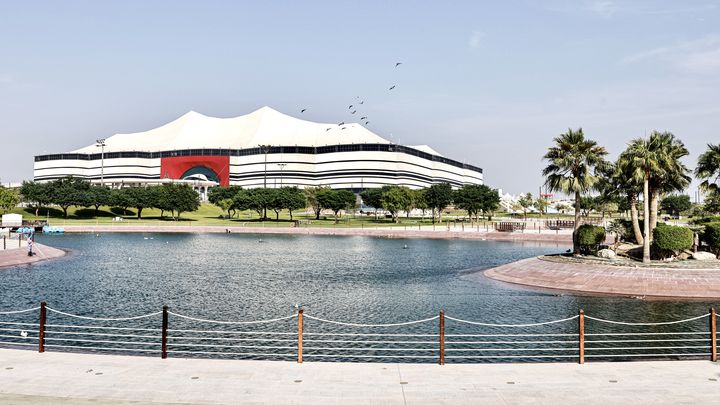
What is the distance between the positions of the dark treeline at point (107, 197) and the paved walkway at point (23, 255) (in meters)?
80.5

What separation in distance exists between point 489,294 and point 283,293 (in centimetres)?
1449

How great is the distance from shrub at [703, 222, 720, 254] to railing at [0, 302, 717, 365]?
56.2 ft

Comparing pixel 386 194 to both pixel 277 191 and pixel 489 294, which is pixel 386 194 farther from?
pixel 489 294

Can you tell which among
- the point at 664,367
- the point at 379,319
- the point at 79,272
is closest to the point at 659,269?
the point at 379,319

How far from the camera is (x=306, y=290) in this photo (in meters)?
41.0

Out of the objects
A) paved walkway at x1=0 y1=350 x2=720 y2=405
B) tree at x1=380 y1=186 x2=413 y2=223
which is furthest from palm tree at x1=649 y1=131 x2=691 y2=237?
tree at x1=380 y1=186 x2=413 y2=223

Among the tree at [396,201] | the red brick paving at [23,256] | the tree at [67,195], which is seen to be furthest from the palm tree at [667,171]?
the tree at [67,195]

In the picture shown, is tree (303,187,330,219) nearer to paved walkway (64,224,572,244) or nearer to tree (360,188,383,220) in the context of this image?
tree (360,188,383,220)

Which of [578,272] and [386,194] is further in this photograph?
[386,194]

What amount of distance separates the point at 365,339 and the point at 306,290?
53.3 ft

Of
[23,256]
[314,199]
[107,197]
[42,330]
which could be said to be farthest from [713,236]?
[107,197]

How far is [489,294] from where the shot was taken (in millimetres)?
37719

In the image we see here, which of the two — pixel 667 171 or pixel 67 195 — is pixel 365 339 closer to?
pixel 667 171

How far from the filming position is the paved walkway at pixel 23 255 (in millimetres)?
54603
